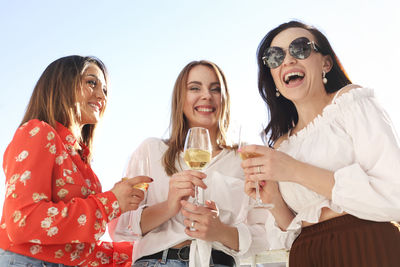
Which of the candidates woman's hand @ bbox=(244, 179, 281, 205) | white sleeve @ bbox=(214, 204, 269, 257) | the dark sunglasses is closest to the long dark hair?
the dark sunglasses

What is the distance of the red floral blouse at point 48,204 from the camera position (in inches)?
102

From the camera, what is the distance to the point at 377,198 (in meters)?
2.28

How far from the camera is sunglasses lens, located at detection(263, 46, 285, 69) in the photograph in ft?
10.8

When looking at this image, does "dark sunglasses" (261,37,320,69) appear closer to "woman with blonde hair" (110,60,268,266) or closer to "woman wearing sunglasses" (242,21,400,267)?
"woman wearing sunglasses" (242,21,400,267)

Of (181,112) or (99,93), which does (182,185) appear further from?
(99,93)

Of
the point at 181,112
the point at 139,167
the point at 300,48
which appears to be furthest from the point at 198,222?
the point at 300,48

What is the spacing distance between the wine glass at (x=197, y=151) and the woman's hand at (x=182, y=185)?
0.05m

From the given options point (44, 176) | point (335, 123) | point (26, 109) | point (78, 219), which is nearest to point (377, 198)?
point (335, 123)

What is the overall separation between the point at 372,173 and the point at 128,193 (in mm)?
1648

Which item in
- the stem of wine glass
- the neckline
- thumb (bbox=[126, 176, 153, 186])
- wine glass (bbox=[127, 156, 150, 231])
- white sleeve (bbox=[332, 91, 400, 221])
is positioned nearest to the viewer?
white sleeve (bbox=[332, 91, 400, 221])

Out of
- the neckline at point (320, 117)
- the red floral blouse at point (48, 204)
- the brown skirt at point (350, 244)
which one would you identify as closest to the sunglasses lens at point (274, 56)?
the neckline at point (320, 117)

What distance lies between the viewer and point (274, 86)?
12.2 ft

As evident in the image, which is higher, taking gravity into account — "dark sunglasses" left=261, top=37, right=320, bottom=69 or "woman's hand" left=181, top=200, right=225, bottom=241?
"dark sunglasses" left=261, top=37, right=320, bottom=69

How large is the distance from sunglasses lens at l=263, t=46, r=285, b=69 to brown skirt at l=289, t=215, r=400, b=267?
1337mm
